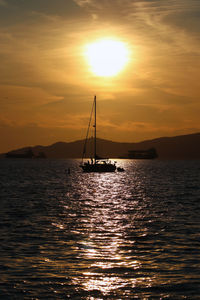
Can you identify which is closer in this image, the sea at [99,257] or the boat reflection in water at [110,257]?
the sea at [99,257]

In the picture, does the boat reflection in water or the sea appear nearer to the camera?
the sea

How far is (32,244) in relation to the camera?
25609 mm

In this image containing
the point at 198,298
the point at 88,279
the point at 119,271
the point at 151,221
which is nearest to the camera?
the point at 198,298

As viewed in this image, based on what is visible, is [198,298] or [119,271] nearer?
[198,298]

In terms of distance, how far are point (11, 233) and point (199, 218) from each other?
16847 millimetres

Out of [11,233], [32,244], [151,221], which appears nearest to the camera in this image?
[32,244]

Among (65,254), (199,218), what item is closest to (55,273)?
(65,254)

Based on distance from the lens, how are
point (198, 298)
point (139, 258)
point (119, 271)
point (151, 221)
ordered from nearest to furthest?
point (198, 298)
point (119, 271)
point (139, 258)
point (151, 221)

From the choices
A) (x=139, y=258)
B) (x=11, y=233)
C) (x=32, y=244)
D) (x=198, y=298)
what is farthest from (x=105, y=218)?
(x=198, y=298)

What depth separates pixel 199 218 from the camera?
38062 millimetres

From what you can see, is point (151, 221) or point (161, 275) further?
point (151, 221)

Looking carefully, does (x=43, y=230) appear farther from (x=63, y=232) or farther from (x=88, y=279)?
(x=88, y=279)

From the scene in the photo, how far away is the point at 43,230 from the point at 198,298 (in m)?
17.1

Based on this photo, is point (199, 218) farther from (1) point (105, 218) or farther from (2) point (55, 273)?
(2) point (55, 273)
